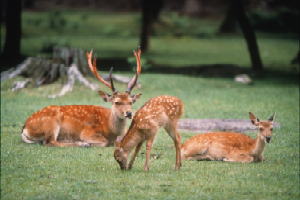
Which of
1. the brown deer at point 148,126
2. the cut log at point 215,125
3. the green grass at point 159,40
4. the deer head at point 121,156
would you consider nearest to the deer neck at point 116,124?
the brown deer at point 148,126

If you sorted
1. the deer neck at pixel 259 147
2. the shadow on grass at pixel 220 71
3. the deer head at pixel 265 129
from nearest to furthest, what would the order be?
the deer head at pixel 265 129 < the deer neck at pixel 259 147 < the shadow on grass at pixel 220 71

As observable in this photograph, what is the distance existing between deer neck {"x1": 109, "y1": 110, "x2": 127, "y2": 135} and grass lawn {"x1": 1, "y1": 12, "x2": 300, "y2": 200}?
0.96ft

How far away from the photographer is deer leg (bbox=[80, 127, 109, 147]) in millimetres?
11172

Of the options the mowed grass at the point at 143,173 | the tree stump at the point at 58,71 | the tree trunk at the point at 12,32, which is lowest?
the mowed grass at the point at 143,173

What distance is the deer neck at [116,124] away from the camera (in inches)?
424

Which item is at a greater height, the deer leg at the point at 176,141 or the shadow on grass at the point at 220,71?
the shadow on grass at the point at 220,71

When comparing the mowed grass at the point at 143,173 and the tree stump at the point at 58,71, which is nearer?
the mowed grass at the point at 143,173

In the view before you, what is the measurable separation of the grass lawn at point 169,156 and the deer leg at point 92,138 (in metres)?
0.23

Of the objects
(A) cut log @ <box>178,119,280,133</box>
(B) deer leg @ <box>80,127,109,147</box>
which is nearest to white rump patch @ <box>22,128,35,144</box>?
(B) deer leg @ <box>80,127,109,147</box>

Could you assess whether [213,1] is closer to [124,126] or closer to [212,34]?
[212,34]

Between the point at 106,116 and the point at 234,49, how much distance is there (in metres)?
18.1

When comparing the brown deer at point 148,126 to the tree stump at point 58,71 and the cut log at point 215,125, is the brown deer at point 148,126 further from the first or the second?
the tree stump at point 58,71

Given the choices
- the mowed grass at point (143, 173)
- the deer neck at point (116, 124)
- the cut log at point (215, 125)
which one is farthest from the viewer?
the cut log at point (215, 125)

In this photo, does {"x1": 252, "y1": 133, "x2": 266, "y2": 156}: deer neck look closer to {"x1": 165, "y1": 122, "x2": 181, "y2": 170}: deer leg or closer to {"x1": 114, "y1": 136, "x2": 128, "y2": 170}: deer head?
{"x1": 165, "y1": 122, "x2": 181, "y2": 170}: deer leg
